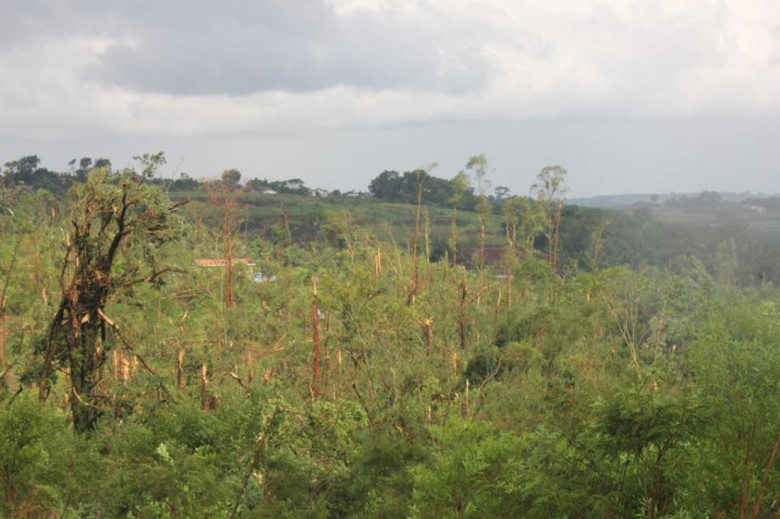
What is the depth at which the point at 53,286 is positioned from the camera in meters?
21.0

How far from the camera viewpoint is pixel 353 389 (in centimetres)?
1559

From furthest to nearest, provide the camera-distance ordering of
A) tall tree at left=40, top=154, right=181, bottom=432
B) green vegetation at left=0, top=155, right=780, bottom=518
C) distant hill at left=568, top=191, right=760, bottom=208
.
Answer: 1. distant hill at left=568, top=191, right=760, bottom=208
2. tall tree at left=40, top=154, right=181, bottom=432
3. green vegetation at left=0, top=155, right=780, bottom=518

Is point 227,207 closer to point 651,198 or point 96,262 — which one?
point 96,262

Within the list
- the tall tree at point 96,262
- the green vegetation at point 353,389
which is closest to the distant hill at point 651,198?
the green vegetation at point 353,389

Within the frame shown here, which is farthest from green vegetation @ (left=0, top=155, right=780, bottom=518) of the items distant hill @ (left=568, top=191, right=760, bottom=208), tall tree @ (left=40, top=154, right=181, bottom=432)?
distant hill @ (left=568, top=191, right=760, bottom=208)

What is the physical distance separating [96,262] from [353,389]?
17.7ft

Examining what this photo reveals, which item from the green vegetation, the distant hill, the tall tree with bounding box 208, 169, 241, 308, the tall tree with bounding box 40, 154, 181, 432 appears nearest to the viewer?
the green vegetation

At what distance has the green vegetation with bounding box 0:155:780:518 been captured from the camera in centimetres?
749

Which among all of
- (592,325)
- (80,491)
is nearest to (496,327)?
(592,325)

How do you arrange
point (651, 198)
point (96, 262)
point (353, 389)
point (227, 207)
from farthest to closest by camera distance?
point (651, 198) → point (227, 207) → point (353, 389) → point (96, 262)

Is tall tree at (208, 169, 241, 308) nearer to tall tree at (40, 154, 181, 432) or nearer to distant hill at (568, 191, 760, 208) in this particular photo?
tall tree at (40, 154, 181, 432)

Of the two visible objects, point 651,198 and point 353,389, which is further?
point 651,198

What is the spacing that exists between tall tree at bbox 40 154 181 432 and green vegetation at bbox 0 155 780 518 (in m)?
0.03

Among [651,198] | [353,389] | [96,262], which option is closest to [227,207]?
[353,389]
